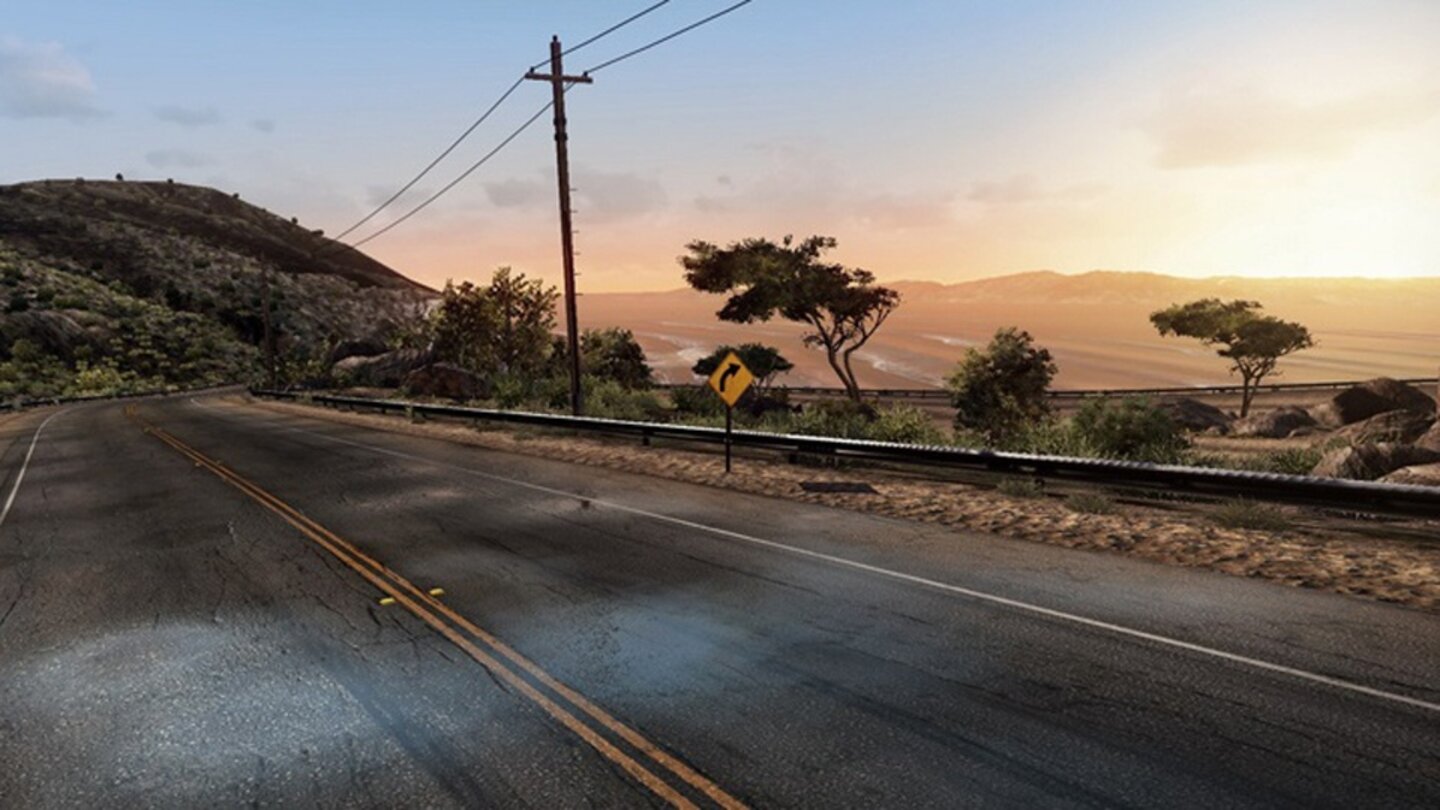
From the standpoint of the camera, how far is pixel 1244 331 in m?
48.9

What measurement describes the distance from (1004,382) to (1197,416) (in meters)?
16.7

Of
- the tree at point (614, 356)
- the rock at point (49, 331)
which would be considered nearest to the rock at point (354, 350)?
the tree at point (614, 356)

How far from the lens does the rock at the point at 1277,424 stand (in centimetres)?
3572

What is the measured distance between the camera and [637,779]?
420cm

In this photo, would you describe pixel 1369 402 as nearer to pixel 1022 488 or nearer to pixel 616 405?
pixel 1022 488

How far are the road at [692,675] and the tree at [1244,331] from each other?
49.5m

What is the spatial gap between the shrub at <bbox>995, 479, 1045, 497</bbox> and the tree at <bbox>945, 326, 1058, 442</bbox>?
20.9 meters

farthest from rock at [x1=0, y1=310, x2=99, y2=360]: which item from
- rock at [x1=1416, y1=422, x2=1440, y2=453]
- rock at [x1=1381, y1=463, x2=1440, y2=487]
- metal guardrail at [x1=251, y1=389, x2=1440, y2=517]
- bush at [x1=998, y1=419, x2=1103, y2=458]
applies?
rock at [x1=1416, y1=422, x2=1440, y2=453]

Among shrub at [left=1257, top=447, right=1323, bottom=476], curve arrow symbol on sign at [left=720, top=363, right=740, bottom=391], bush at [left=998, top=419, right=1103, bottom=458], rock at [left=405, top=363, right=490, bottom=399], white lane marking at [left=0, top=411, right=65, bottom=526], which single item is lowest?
white lane marking at [left=0, top=411, right=65, bottom=526]

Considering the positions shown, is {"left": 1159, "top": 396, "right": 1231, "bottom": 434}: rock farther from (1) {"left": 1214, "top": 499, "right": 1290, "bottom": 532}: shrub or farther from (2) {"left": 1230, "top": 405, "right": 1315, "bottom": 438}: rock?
(1) {"left": 1214, "top": 499, "right": 1290, "bottom": 532}: shrub

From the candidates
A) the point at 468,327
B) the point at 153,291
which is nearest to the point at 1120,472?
the point at 468,327

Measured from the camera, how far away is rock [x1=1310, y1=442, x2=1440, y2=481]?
13.3 meters

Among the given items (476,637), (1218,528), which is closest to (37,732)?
(476,637)

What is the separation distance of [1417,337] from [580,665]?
228 metres
